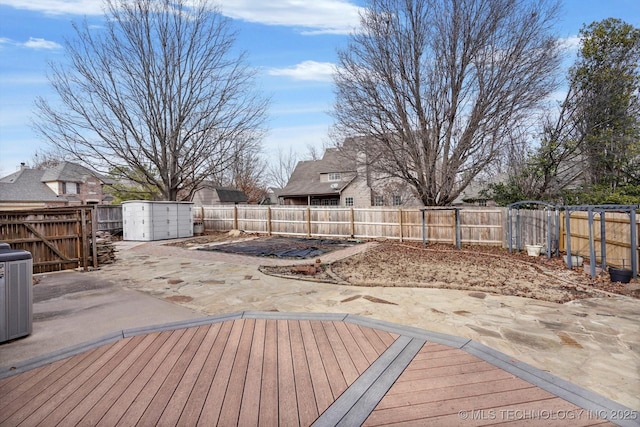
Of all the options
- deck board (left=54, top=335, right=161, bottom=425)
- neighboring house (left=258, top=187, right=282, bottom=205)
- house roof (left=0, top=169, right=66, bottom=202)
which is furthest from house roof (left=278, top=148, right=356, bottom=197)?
deck board (left=54, top=335, right=161, bottom=425)

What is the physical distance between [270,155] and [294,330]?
3899cm

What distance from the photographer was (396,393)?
7.44 ft

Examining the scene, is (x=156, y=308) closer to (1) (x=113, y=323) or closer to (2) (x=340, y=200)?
(1) (x=113, y=323)

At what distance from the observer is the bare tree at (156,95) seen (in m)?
14.9

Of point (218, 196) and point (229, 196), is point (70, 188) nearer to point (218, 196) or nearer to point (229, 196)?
point (218, 196)

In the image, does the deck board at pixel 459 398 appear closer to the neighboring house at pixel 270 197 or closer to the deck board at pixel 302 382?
the deck board at pixel 302 382

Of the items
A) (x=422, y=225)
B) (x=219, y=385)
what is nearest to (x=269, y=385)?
(x=219, y=385)

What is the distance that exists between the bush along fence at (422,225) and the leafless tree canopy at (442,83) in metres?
1.05

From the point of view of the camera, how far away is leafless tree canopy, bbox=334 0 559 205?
1090cm

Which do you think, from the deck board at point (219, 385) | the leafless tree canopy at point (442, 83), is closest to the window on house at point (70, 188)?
the leafless tree canopy at point (442, 83)

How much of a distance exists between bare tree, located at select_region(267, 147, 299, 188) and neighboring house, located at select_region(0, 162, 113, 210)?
1891cm

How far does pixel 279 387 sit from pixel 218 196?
27912mm

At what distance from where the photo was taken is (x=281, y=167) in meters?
41.9

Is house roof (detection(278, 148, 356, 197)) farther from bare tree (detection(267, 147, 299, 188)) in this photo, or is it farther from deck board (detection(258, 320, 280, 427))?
deck board (detection(258, 320, 280, 427))
